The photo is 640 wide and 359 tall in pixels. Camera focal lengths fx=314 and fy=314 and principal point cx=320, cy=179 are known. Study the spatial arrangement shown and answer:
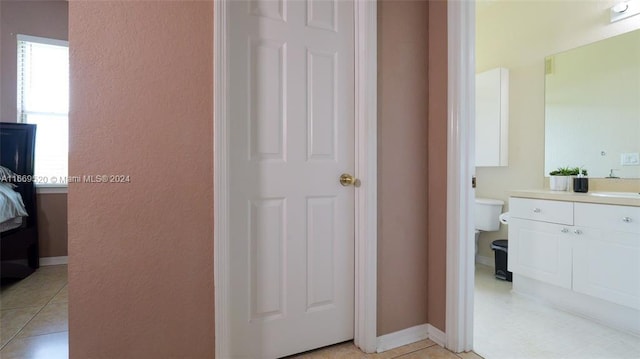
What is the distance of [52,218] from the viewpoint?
326cm

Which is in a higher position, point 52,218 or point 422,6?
point 422,6

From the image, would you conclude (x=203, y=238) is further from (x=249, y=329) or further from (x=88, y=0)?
(x=88, y=0)

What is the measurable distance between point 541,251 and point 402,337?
1.36 metres

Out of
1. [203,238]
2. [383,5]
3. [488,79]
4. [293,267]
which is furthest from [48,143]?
[488,79]

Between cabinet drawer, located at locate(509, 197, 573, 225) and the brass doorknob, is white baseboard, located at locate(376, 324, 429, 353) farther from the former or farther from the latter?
cabinet drawer, located at locate(509, 197, 573, 225)

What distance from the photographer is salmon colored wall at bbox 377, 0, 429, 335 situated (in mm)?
1741

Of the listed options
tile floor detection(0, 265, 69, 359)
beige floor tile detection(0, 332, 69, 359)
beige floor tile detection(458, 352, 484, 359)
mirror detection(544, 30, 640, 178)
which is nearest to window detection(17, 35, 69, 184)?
tile floor detection(0, 265, 69, 359)

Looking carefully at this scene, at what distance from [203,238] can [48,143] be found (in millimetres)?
3078

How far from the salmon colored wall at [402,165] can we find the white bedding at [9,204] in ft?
9.59

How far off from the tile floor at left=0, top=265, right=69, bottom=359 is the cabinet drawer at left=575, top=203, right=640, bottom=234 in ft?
10.3

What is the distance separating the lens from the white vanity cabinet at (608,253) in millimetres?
1860

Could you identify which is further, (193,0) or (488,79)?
(488,79)

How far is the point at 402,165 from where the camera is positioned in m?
1.79

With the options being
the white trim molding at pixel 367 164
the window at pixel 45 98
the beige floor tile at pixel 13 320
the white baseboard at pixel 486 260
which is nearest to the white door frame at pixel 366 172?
the white trim molding at pixel 367 164
